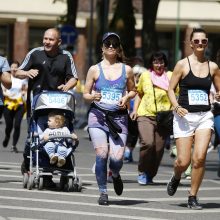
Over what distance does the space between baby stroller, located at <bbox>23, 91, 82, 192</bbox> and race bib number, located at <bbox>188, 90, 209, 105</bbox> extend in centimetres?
214

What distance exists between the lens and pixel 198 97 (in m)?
12.3

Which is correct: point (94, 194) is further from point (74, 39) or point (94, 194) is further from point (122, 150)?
point (74, 39)

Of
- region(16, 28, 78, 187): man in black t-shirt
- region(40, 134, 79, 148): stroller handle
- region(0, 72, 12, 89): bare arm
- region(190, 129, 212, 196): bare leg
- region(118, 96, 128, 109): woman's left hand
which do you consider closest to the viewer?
region(190, 129, 212, 196): bare leg

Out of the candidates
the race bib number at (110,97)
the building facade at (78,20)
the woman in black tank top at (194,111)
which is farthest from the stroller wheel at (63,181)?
the building facade at (78,20)

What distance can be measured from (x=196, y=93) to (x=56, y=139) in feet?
7.91

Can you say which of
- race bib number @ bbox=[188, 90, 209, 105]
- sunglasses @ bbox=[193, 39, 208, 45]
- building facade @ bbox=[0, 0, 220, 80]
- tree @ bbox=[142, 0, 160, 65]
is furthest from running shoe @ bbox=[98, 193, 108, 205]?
building facade @ bbox=[0, 0, 220, 80]

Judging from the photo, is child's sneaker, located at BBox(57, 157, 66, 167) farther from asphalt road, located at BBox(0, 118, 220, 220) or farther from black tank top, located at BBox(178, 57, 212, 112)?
black tank top, located at BBox(178, 57, 212, 112)

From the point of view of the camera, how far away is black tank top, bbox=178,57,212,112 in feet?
40.3

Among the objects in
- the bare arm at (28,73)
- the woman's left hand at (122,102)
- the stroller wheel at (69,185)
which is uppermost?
the bare arm at (28,73)

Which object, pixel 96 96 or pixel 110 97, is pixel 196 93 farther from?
pixel 96 96

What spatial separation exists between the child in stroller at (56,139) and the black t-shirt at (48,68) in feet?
1.23

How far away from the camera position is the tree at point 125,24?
3444 centimetres

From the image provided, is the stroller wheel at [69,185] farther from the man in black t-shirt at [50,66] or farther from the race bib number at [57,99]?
the man in black t-shirt at [50,66]

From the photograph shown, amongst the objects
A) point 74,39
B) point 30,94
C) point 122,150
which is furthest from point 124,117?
point 74,39
